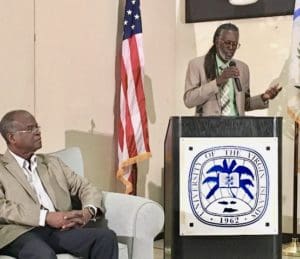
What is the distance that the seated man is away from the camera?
7.92 feet

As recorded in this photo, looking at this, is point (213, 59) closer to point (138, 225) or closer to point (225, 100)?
point (225, 100)

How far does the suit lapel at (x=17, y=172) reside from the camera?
2.55 m

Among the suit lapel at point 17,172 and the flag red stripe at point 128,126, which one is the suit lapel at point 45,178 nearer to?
the suit lapel at point 17,172

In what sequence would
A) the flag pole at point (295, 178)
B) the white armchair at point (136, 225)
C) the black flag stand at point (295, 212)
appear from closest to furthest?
the white armchair at point (136, 225), the black flag stand at point (295, 212), the flag pole at point (295, 178)

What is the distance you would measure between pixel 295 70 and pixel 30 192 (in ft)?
7.65

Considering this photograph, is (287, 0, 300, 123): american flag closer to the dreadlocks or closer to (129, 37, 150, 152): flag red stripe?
the dreadlocks

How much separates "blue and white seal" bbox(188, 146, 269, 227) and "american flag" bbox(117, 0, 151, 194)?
4.01 ft

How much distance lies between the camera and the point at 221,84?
377cm

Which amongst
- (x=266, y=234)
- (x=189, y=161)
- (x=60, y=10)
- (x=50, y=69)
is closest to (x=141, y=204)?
(x=189, y=161)

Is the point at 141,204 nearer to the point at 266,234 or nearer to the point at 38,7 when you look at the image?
the point at 266,234

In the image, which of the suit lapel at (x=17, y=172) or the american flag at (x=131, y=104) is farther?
the american flag at (x=131, y=104)

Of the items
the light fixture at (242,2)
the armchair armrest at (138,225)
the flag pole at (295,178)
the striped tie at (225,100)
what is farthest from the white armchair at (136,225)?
the light fixture at (242,2)

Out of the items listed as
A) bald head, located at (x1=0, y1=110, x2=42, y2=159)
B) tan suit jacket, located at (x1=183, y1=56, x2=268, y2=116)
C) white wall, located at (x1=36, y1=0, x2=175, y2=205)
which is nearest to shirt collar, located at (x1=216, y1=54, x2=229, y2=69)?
tan suit jacket, located at (x1=183, y1=56, x2=268, y2=116)

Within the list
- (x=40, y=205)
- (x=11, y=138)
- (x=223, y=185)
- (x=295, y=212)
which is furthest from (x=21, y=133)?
(x=295, y=212)
